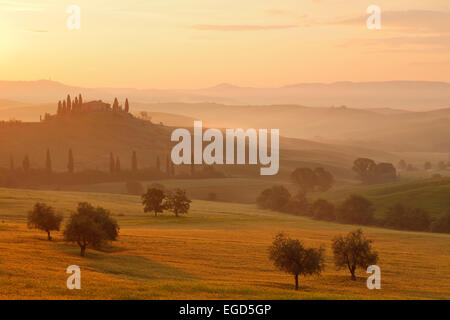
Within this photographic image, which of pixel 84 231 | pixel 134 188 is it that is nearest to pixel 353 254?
pixel 84 231

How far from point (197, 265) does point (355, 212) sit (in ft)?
250

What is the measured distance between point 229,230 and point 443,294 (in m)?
46.0

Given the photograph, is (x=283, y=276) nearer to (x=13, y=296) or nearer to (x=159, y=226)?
(x=13, y=296)

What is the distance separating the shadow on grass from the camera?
177ft

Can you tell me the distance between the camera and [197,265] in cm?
6322

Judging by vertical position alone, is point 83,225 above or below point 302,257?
above

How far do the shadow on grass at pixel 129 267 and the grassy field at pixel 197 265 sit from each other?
10 centimetres

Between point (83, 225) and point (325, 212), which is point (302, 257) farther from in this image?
point (325, 212)

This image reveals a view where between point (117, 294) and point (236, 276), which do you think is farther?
point (236, 276)

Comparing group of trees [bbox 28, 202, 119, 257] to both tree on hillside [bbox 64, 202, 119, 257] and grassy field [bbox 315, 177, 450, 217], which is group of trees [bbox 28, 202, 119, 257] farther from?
grassy field [bbox 315, 177, 450, 217]

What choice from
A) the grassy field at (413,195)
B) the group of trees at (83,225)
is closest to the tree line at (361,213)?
the grassy field at (413,195)

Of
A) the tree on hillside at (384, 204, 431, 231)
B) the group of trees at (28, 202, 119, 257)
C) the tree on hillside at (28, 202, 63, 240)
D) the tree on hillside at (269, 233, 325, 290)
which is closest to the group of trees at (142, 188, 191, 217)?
the group of trees at (28, 202, 119, 257)

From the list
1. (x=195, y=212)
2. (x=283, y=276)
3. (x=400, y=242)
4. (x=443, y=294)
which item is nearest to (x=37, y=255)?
(x=283, y=276)

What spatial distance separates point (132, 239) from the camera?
254 feet
